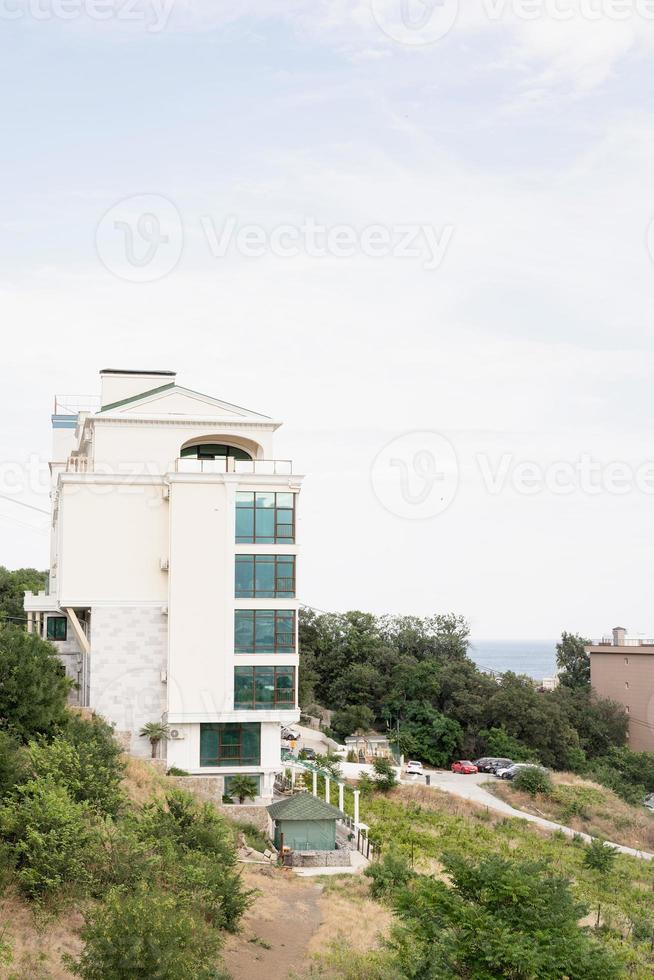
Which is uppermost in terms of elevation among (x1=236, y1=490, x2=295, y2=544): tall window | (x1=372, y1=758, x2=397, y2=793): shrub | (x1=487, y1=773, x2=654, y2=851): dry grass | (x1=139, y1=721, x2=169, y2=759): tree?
(x1=236, y1=490, x2=295, y2=544): tall window

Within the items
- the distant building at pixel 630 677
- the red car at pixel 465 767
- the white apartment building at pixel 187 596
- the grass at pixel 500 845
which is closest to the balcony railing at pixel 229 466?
the white apartment building at pixel 187 596

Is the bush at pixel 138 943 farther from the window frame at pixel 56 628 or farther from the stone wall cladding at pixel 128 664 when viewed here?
the window frame at pixel 56 628

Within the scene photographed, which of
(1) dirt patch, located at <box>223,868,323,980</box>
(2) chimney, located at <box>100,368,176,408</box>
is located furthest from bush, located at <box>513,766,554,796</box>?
(2) chimney, located at <box>100,368,176,408</box>

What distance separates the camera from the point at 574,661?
7125 cm

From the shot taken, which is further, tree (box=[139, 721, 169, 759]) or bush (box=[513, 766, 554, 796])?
bush (box=[513, 766, 554, 796])

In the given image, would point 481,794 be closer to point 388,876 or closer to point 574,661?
point 388,876

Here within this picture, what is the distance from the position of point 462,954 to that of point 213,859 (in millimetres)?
6984

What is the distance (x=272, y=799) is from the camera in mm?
29891

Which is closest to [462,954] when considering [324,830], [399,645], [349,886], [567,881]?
[567,881]

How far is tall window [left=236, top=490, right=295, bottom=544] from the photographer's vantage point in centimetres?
3072

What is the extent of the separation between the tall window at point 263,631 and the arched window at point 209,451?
605cm

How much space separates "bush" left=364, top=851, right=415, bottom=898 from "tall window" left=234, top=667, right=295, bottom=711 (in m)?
7.07

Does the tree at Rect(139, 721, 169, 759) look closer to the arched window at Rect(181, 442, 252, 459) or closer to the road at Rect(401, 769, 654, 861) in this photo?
the arched window at Rect(181, 442, 252, 459)

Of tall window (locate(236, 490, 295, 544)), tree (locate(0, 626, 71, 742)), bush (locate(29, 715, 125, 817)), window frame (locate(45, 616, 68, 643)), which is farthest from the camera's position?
window frame (locate(45, 616, 68, 643))
